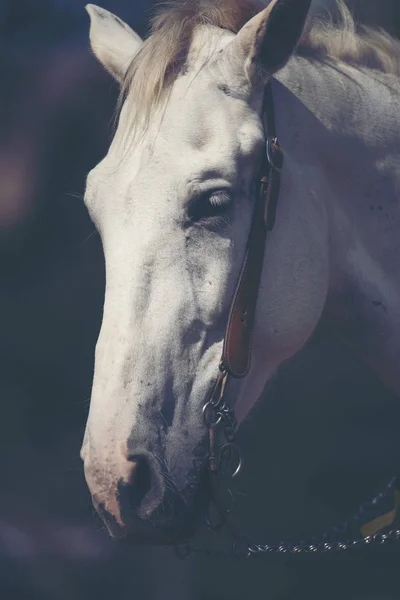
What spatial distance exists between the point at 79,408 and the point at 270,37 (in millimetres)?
1501

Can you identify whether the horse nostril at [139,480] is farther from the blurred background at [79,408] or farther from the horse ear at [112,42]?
the blurred background at [79,408]

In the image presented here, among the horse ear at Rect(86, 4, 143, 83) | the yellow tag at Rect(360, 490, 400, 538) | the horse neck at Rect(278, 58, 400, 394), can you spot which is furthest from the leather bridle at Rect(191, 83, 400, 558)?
the yellow tag at Rect(360, 490, 400, 538)

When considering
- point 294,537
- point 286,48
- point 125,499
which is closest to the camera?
point 125,499

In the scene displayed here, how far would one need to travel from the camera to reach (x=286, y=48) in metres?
1.36

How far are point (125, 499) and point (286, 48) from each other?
2.98 ft

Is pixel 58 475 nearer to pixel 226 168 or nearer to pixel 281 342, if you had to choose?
pixel 281 342

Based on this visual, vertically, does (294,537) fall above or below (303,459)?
below

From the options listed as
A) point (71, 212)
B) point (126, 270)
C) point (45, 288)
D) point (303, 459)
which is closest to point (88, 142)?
point (71, 212)

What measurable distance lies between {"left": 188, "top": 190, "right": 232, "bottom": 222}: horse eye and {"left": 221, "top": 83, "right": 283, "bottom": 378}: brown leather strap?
3.7 inches

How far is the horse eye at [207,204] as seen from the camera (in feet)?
4.14

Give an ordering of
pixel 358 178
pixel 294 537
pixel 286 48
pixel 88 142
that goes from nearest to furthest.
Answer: pixel 286 48 < pixel 358 178 < pixel 88 142 < pixel 294 537

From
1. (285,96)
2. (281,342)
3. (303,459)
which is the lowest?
(303,459)

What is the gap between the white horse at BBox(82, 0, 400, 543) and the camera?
1.22 meters

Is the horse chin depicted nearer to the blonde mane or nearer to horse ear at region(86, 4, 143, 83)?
the blonde mane
